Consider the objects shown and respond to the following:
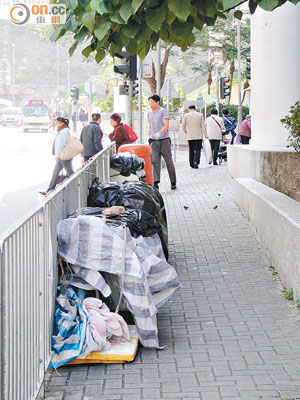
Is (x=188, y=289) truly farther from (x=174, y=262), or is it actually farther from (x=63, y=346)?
(x=63, y=346)

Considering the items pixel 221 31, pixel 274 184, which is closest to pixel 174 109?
pixel 221 31

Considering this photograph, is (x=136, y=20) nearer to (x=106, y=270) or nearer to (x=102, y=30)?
(x=102, y=30)

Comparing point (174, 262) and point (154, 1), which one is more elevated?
point (154, 1)

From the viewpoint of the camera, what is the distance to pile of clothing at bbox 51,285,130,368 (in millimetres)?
5164

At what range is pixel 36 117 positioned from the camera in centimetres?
7775

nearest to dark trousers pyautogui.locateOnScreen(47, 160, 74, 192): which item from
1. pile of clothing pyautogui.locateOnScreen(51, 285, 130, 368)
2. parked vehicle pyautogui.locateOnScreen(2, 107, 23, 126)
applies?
pile of clothing pyautogui.locateOnScreen(51, 285, 130, 368)

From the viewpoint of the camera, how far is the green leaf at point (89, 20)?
5.74 metres

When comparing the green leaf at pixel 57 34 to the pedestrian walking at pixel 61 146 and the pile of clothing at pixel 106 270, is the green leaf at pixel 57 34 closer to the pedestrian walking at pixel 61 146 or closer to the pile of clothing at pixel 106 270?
the pile of clothing at pixel 106 270

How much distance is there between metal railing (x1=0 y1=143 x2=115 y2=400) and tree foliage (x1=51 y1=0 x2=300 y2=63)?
1.29 meters

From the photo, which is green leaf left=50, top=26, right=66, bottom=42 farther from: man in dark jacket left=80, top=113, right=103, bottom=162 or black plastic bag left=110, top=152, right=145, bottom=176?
man in dark jacket left=80, top=113, right=103, bottom=162

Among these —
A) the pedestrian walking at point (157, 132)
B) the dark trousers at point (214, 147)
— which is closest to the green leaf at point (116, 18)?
the pedestrian walking at point (157, 132)

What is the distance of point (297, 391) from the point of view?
15.4 feet

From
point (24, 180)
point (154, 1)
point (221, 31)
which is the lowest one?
point (24, 180)

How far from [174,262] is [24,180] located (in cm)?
1319
